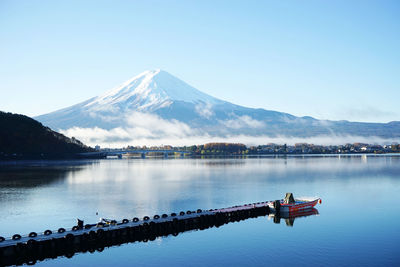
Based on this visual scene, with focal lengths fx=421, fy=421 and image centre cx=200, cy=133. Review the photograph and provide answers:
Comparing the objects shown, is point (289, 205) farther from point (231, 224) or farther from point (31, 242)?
point (31, 242)

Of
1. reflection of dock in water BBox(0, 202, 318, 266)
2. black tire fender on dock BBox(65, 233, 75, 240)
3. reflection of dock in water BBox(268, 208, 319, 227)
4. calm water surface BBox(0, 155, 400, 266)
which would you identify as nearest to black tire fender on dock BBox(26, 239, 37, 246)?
reflection of dock in water BBox(0, 202, 318, 266)

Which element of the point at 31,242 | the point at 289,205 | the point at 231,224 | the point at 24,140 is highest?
the point at 24,140

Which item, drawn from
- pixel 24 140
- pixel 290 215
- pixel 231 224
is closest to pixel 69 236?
pixel 231 224

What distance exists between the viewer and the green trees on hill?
140000 mm

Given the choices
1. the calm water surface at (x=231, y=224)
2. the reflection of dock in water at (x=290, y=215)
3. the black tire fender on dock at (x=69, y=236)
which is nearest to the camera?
the calm water surface at (x=231, y=224)

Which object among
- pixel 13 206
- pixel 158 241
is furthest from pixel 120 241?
pixel 13 206

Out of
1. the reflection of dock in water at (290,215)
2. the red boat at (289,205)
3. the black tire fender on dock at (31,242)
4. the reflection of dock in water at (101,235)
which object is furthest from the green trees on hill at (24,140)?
the black tire fender on dock at (31,242)

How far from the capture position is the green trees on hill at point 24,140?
459 ft

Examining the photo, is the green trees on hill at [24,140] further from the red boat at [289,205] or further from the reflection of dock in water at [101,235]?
the reflection of dock in water at [101,235]

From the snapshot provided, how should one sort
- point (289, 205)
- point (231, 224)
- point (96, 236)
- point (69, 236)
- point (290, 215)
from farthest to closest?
point (289, 205)
point (290, 215)
point (231, 224)
point (96, 236)
point (69, 236)

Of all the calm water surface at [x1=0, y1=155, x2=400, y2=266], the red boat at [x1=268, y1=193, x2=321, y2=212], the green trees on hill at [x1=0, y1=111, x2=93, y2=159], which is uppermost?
the green trees on hill at [x1=0, y1=111, x2=93, y2=159]

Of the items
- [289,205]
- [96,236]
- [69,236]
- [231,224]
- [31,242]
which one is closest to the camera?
[31,242]

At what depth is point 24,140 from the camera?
485 ft

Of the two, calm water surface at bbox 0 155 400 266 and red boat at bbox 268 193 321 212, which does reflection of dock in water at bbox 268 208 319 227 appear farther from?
calm water surface at bbox 0 155 400 266
